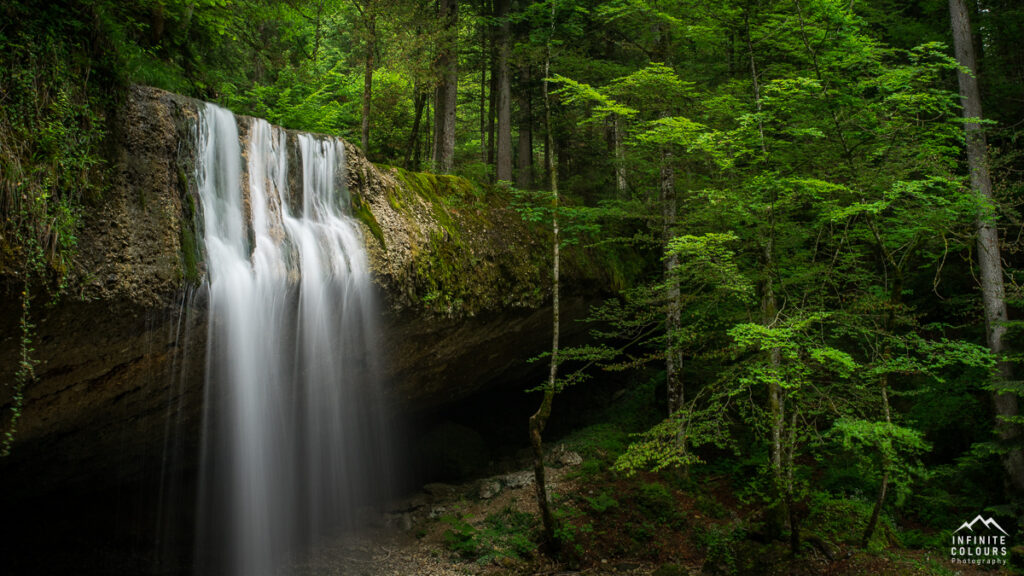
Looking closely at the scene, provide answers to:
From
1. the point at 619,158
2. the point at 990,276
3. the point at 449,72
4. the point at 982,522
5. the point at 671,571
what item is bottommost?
the point at 671,571

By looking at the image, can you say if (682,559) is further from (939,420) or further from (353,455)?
(353,455)

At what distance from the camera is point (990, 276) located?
26.9 ft

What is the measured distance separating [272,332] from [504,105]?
8.06 m

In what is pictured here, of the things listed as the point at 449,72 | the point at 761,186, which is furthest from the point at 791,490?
the point at 449,72

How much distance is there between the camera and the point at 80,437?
605 centimetres

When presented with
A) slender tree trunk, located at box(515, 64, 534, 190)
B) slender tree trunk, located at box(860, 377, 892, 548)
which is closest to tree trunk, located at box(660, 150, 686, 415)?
slender tree trunk, located at box(860, 377, 892, 548)

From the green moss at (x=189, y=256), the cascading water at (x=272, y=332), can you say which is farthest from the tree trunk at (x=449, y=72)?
the green moss at (x=189, y=256)

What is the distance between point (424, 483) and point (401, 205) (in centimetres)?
656

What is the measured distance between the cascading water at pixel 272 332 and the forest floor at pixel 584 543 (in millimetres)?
1212

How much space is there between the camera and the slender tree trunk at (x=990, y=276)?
25.3 feet

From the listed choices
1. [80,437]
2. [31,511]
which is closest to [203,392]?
[80,437]

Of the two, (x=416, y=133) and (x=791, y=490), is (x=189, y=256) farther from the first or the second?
(x=416, y=133)

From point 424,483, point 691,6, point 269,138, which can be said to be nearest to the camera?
point 269,138

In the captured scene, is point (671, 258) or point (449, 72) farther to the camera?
point (449, 72)
